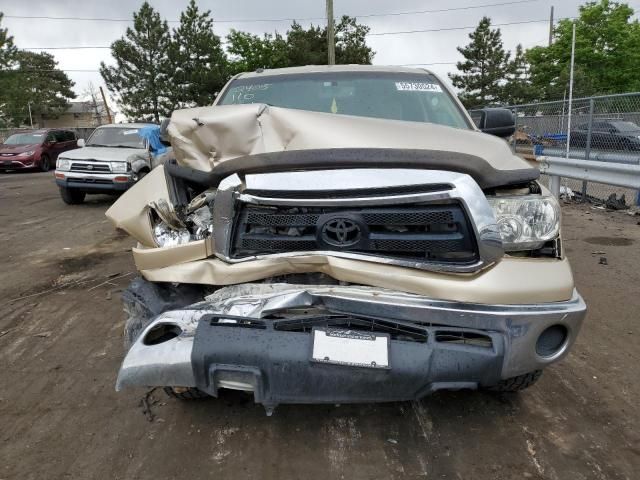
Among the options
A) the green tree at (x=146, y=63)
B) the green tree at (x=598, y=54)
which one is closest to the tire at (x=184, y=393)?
the green tree at (x=146, y=63)

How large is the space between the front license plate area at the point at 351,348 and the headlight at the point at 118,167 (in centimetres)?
960

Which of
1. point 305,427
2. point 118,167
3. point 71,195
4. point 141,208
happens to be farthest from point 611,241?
point 71,195

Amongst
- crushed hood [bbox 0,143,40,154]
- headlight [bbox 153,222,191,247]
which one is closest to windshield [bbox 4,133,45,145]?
crushed hood [bbox 0,143,40,154]

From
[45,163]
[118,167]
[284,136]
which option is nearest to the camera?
[284,136]

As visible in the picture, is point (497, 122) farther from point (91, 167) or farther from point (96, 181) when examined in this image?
point (91, 167)

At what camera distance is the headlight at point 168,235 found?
2.65 meters

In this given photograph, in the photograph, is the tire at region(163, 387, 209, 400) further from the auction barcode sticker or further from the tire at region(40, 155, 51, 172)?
the tire at region(40, 155, 51, 172)

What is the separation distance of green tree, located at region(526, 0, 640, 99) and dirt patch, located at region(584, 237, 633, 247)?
A: 1656 inches

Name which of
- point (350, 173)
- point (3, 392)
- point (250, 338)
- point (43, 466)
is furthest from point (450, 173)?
point (3, 392)

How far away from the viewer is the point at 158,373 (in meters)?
2.18

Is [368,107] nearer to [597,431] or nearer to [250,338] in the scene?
[250,338]

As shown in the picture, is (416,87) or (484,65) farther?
(484,65)

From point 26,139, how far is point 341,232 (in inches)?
920

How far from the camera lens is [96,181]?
35.2 feet
